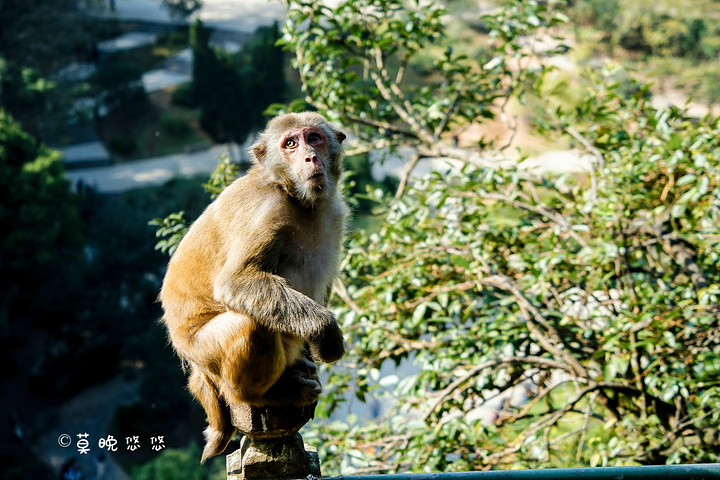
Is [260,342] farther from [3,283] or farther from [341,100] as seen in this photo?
[3,283]

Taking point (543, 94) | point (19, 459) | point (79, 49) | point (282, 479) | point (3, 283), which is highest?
point (543, 94)

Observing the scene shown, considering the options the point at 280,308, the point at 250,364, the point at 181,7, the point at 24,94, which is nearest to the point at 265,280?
the point at 280,308

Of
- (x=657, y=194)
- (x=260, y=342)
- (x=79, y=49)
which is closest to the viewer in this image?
(x=260, y=342)

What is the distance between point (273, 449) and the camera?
2.06 metres

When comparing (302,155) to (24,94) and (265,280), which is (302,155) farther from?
(24,94)

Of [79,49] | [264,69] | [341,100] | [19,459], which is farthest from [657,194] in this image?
[79,49]

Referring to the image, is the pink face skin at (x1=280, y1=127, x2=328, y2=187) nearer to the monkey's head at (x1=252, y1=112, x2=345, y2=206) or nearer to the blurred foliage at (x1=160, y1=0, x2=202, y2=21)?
the monkey's head at (x1=252, y1=112, x2=345, y2=206)

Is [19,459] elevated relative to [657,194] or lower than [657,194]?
lower

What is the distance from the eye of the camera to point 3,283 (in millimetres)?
15250

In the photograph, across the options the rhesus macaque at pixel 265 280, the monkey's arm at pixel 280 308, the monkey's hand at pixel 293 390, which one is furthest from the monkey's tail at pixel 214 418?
the monkey's arm at pixel 280 308

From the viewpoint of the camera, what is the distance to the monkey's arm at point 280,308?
7.81 ft

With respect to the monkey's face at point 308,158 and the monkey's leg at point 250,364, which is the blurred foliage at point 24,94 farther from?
the monkey's leg at point 250,364

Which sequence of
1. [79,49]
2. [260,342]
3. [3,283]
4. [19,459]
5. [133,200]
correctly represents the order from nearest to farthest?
[260,342]
[19,459]
[3,283]
[133,200]
[79,49]

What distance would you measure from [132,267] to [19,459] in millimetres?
4979
